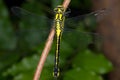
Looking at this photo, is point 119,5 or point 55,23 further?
point 119,5

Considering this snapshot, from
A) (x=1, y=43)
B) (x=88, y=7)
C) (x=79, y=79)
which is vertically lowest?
(x=79, y=79)

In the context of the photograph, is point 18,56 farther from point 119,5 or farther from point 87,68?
point 119,5

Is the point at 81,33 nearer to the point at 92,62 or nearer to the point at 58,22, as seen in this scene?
the point at 92,62

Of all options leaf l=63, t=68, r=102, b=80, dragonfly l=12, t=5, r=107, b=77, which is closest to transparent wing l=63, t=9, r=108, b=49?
dragonfly l=12, t=5, r=107, b=77

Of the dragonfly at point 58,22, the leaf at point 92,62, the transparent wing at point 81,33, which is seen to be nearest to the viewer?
the dragonfly at point 58,22

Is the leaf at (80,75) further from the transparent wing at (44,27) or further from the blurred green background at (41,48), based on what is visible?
the transparent wing at (44,27)

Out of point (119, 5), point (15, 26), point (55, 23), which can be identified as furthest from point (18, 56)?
point (119, 5)

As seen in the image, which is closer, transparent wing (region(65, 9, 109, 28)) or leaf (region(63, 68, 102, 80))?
transparent wing (region(65, 9, 109, 28))

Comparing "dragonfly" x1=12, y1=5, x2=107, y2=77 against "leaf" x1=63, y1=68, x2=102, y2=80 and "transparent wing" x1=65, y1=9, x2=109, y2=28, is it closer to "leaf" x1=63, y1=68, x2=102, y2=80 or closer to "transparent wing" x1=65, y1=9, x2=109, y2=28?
"transparent wing" x1=65, y1=9, x2=109, y2=28

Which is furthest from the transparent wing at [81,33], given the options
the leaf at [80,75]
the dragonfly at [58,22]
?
the leaf at [80,75]
